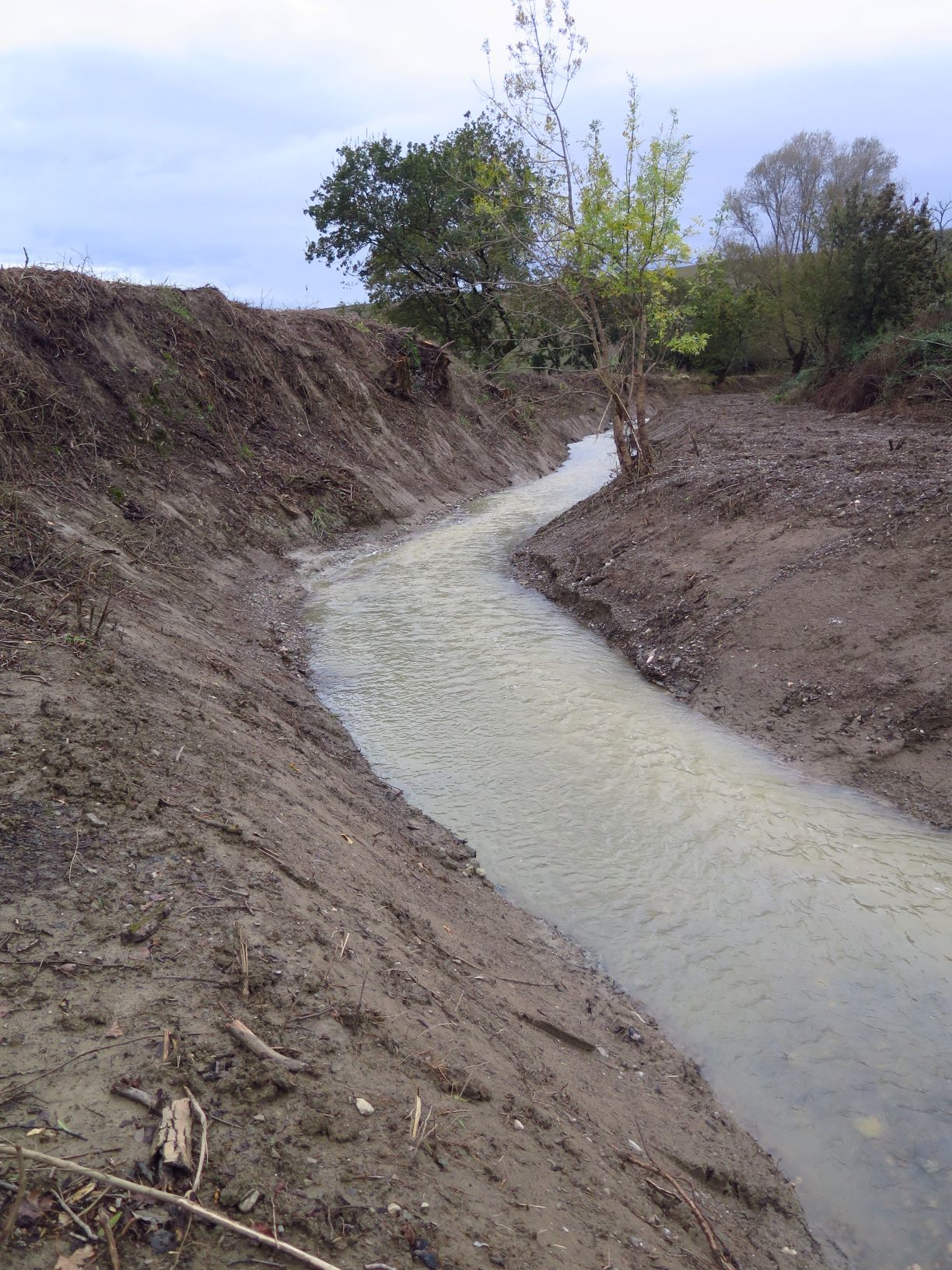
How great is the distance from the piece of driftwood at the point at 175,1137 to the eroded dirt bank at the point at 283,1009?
0.16 ft

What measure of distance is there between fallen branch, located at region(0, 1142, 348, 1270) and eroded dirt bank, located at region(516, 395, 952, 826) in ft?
18.0

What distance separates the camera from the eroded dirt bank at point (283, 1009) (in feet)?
7.68

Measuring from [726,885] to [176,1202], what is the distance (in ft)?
13.3

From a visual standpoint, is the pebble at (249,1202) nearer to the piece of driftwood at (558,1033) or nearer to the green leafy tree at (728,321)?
the piece of driftwood at (558,1033)

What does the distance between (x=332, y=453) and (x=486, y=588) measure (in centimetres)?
663

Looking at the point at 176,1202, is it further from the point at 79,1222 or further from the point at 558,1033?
the point at 558,1033

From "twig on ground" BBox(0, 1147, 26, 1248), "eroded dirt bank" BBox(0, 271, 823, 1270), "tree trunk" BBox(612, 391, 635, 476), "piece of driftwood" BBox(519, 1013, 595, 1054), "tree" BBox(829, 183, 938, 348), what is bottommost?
"piece of driftwood" BBox(519, 1013, 595, 1054)

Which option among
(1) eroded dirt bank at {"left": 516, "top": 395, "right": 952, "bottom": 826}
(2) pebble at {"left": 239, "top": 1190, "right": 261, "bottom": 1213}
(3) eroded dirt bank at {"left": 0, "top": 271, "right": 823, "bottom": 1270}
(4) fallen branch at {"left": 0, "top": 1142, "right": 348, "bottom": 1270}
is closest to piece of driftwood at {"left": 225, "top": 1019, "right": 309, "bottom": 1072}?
(3) eroded dirt bank at {"left": 0, "top": 271, "right": 823, "bottom": 1270}

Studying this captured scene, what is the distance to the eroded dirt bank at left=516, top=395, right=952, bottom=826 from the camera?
694 cm

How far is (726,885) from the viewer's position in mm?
5395

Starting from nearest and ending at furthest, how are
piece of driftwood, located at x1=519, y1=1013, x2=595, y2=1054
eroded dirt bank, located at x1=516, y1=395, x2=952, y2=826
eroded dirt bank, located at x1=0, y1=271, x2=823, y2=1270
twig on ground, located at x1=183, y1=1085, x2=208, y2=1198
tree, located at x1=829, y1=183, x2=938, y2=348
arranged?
twig on ground, located at x1=183, y1=1085, x2=208, y2=1198 → eroded dirt bank, located at x1=0, y1=271, x2=823, y2=1270 → piece of driftwood, located at x1=519, y1=1013, x2=595, y2=1054 → eroded dirt bank, located at x1=516, y1=395, x2=952, y2=826 → tree, located at x1=829, y1=183, x2=938, y2=348

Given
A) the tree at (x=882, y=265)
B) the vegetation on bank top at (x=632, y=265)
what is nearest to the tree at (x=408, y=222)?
the vegetation on bank top at (x=632, y=265)

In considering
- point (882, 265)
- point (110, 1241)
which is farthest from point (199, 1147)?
point (882, 265)

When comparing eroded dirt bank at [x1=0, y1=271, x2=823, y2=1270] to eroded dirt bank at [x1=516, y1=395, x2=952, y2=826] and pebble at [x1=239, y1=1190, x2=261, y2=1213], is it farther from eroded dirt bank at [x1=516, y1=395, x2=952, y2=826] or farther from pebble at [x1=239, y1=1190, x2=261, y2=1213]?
eroded dirt bank at [x1=516, y1=395, x2=952, y2=826]
